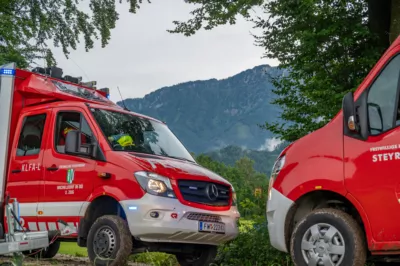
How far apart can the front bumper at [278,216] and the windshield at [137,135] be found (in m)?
2.50

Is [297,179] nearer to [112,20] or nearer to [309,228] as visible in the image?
[309,228]

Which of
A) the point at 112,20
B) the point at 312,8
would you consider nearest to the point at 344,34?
the point at 312,8

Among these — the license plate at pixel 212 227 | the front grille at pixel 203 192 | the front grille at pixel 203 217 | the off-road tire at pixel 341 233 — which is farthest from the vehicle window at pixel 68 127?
the off-road tire at pixel 341 233

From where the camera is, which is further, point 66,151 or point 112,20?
point 112,20

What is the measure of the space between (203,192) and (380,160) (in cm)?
290

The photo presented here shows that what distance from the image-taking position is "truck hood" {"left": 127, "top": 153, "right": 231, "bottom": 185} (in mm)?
7310

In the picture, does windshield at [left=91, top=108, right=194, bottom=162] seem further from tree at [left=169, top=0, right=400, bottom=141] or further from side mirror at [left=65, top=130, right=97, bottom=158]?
tree at [left=169, top=0, right=400, bottom=141]

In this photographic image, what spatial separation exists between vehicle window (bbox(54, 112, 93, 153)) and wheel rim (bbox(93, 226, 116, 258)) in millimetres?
1369

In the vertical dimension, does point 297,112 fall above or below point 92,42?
below

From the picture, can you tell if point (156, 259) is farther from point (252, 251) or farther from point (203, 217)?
point (203, 217)

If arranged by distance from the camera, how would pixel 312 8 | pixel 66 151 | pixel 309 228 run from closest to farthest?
pixel 309 228 → pixel 66 151 → pixel 312 8

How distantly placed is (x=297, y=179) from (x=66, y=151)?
3471 mm

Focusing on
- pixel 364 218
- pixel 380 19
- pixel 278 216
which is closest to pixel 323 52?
pixel 380 19

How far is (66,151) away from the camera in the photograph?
7.91 meters
